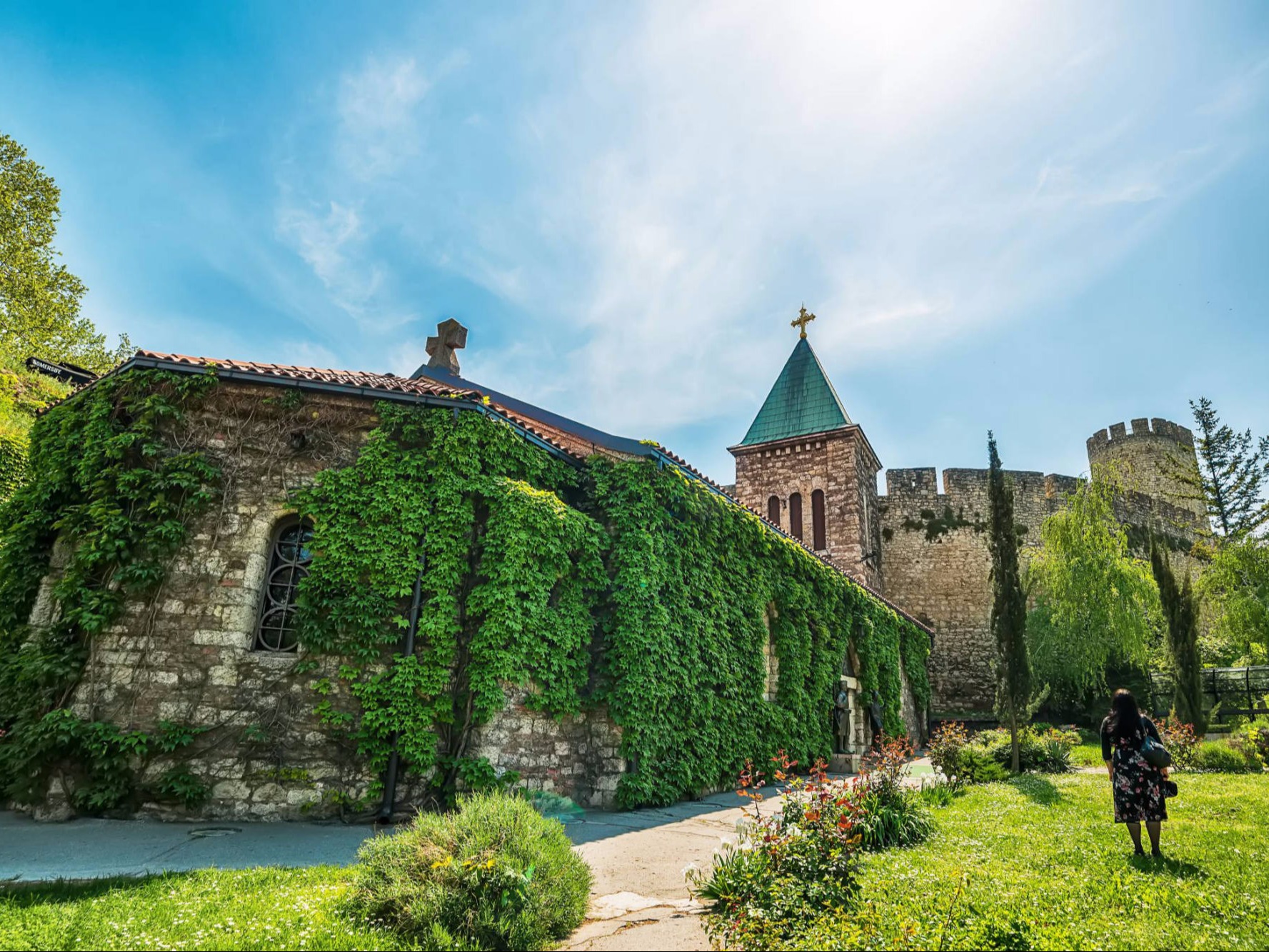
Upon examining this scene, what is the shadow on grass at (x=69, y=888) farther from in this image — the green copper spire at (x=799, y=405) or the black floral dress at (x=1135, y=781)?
the green copper spire at (x=799, y=405)

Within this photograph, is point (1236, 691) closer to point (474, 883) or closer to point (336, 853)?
point (474, 883)

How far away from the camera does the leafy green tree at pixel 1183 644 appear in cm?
1513

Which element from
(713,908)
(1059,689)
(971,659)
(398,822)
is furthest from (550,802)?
(971,659)

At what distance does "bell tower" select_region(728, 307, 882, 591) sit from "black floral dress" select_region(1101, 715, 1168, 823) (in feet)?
56.8

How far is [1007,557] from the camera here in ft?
49.8

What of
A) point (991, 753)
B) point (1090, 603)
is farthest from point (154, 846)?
point (1090, 603)

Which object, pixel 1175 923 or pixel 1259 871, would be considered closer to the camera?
pixel 1175 923

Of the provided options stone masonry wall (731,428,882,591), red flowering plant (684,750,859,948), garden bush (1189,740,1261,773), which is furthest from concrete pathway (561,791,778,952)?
stone masonry wall (731,428,882,591)

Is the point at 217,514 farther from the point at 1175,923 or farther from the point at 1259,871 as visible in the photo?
the point at 1259,871

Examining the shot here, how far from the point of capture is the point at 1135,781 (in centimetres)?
631

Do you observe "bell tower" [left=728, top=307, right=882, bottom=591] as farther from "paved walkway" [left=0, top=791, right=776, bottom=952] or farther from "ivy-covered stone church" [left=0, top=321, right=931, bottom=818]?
"paved walkway" [left=0, top=791, right=776, bottom=952]

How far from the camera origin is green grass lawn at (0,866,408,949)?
3988 mm

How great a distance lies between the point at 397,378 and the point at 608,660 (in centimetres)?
540

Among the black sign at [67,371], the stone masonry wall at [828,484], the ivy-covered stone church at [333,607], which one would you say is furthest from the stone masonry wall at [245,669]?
the stone masonry wall at [828,484]
